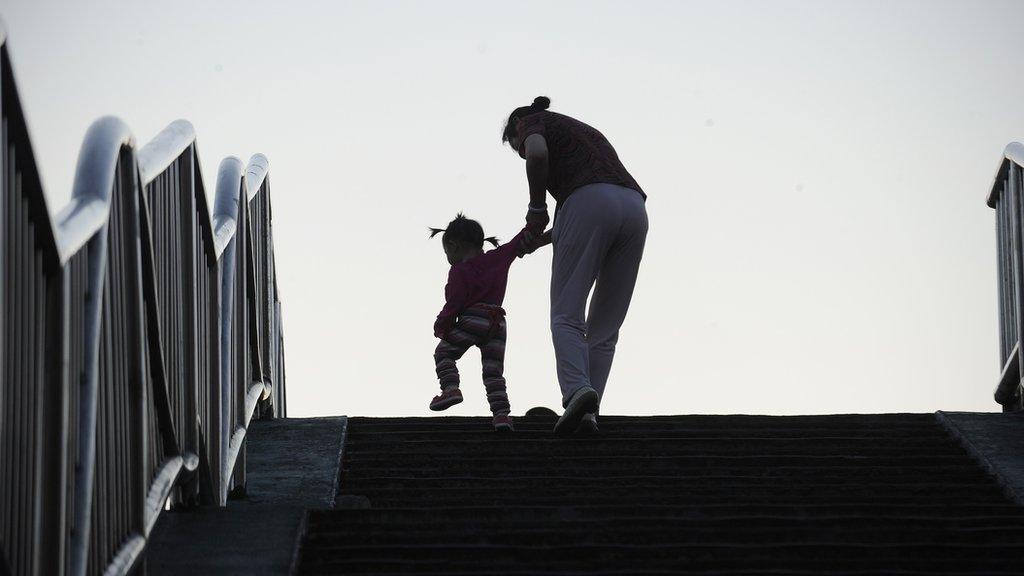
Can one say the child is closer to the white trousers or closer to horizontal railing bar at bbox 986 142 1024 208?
the white trousers

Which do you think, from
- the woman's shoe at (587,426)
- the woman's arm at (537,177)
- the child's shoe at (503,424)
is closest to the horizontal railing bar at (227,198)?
the woman's arm at (537,177)

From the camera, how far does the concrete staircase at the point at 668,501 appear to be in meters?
4.86

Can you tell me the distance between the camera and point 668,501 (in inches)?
223

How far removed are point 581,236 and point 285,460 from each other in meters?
1.66

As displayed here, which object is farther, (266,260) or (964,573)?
(266,260)

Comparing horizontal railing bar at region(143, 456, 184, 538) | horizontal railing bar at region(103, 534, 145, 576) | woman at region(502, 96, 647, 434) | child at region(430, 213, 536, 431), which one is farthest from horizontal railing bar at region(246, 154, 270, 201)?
horizontal railing bar at region(103, 534, 145, 576)

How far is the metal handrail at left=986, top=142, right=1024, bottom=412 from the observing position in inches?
324

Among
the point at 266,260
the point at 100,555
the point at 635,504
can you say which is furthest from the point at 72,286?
the point at 266,260

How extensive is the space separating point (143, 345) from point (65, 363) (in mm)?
878

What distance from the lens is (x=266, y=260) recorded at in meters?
8.52

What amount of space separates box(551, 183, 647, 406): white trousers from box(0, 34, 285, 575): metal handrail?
1581mm

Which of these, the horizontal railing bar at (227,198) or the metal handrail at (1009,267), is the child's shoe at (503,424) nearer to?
the horizontal railing bar at (227,198)

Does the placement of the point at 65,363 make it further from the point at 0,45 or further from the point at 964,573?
the point at 964,573

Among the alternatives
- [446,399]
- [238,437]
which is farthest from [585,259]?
[238,437]
